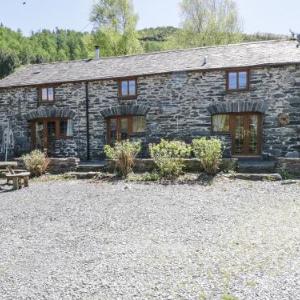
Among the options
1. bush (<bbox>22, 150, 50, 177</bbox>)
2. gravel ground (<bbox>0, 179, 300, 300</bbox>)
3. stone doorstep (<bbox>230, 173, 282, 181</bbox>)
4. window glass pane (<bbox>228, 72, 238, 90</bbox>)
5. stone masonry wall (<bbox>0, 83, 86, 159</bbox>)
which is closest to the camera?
gravel ground (<bbox>0, 179, 300, 300</bbox>)

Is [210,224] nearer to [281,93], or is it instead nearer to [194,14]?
[281,93]

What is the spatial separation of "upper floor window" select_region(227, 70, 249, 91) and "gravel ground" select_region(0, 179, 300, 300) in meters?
6.41

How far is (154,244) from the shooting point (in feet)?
20.2

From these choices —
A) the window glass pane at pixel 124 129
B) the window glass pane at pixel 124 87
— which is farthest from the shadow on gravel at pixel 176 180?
the window glass pane at pixel 124 87

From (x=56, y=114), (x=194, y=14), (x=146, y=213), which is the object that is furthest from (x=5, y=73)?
(x=146, y=213)

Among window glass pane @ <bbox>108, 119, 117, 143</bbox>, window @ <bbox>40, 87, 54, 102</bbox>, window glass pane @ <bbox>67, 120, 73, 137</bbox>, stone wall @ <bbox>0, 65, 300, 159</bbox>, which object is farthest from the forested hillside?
window glass pane @ <bbox>108, 119, 117, 143</bbox>

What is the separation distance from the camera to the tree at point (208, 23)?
3073cm

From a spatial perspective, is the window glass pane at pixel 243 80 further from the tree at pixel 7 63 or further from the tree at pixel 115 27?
the tree at pixel 7 63

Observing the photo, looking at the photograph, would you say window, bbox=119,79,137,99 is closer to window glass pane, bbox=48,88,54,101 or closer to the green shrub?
window glass pane, bbox=48,88,54,101

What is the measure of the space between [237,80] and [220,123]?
196 cm

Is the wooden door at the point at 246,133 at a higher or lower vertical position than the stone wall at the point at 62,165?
higher

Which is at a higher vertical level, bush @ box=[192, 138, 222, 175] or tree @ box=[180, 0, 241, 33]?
tree @ box=[180, 0, 241, 33]

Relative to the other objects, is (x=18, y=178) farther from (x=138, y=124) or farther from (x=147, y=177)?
(x=138, y=124)

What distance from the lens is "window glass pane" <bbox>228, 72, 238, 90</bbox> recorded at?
15859 mm
